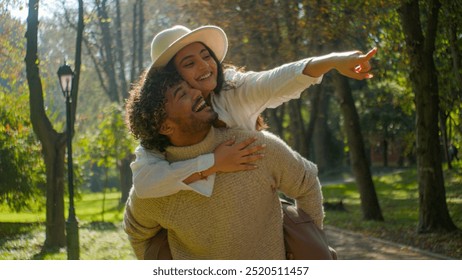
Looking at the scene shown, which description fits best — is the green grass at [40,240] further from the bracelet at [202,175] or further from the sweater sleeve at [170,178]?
the bracelet at [202,175]

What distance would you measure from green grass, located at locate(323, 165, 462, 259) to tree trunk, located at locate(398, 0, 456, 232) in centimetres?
35

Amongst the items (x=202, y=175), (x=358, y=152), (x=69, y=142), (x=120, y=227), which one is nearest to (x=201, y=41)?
(x=202, y=175)

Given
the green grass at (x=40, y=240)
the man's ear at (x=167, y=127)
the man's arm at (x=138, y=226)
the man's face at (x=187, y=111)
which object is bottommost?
the green grass at (x=40, y=240)

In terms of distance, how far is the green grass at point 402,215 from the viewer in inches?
423

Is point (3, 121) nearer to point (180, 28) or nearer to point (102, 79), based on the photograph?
point (180, 28)

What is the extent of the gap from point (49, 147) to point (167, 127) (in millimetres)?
7359

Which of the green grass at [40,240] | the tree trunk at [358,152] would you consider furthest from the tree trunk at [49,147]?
the tree trunk at [358,152]

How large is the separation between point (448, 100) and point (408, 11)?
119 inches

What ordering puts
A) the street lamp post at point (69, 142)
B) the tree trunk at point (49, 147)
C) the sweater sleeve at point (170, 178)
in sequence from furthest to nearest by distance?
the street lamp post at point (69, 142)
the tree trunk at point (49, 147)
the sweater sleeve at point (170, 178)

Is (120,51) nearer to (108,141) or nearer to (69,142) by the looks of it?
(108,141)

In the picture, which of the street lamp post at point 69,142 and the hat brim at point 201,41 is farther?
the street lamp post at point 69,142

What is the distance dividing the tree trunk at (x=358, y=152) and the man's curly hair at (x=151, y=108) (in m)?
12.0

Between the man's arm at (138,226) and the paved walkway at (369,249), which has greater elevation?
the man's arm at (138,226)

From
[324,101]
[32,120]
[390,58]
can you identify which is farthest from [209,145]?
[324,101]
